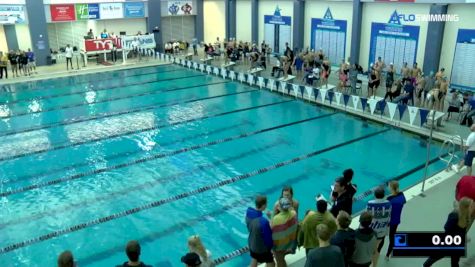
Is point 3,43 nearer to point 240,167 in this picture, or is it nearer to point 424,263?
point 240,167

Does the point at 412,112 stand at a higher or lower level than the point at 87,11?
lower

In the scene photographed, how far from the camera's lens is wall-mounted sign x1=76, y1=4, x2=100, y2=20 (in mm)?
19941

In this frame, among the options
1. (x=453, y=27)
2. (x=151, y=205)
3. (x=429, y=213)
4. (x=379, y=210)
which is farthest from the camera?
(x=453, y=27)

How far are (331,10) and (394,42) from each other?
3220 mm

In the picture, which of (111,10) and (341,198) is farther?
(111,10)

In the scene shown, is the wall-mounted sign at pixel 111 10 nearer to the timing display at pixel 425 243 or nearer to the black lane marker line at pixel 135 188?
the black lane marker line at pixel 135 188

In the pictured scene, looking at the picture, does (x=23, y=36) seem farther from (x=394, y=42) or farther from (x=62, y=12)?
→ (x=394, y=42)

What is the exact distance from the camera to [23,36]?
63.2 feet

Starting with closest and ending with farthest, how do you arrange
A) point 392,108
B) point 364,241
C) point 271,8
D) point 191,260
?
1. point 191,260
2. point 364,241
3. point 392,108
4. point 271,8

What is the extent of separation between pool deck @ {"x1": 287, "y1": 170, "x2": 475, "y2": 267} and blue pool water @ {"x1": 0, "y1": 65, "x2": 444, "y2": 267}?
0.65 metres

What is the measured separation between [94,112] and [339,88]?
7661 millimetres

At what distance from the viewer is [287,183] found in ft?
24.6

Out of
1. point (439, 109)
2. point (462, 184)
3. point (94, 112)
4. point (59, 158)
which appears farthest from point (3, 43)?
point (462, 184)

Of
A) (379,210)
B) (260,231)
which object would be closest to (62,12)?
(260,231)
